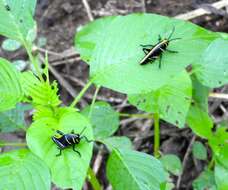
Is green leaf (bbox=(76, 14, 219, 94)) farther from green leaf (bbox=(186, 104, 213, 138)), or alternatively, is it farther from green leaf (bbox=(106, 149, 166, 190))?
green leaf (bbox=(186, 104, 213, 138))

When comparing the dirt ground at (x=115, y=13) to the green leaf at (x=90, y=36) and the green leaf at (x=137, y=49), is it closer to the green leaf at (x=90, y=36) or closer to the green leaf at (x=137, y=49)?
the green leaf at (x=90, y=36)

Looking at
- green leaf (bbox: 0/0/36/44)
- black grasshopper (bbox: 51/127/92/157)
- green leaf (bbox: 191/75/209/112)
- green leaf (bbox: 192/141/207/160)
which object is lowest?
green leaf (bbox: 192/141/207/160)

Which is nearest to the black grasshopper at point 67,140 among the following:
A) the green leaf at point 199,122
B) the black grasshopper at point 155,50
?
the black grasshopper at point 155,50

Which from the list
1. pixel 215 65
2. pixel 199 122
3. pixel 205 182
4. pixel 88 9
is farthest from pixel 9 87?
pixel 88 9

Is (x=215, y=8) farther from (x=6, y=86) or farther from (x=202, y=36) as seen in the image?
(x=6, y=86)

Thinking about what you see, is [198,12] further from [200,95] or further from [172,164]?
[172,164]

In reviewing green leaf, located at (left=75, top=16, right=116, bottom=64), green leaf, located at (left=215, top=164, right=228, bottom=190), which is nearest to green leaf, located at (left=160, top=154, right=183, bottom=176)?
green leaf, located at (left=215, top=164, right=228, bottom=190)
